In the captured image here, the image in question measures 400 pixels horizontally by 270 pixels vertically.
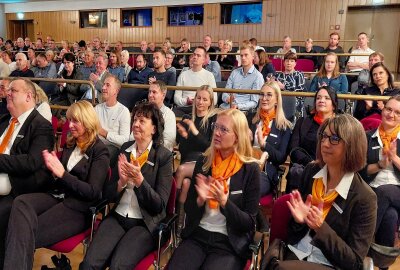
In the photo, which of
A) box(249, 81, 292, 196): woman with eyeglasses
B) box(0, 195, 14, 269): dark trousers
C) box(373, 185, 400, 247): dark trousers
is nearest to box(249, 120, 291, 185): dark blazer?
box(249, 81, 292, 196): woman with eyeglasses

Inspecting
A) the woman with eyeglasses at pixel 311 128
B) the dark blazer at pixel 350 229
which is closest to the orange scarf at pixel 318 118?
the woman with eyeglasses at pixel 311 128

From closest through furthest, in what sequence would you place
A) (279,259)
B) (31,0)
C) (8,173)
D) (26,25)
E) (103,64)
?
(279,259)
(8,173)
(103,64)
(31,0)
(26,25)

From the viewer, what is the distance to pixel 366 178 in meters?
2.42

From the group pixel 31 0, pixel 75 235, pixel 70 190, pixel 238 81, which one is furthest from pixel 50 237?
pixel 31 0

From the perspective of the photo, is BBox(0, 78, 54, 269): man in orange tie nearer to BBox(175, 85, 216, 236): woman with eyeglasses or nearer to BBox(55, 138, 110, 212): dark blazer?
BBox(55, 138, 110, 212): dark blazer

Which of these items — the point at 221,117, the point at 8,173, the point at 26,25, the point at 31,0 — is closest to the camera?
the point at 221,117

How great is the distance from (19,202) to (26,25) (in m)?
16.8

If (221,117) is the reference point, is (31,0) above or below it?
above

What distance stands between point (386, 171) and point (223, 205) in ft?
4.17

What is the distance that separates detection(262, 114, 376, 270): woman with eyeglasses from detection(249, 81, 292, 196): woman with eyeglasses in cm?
93

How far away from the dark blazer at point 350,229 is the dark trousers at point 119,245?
87cm

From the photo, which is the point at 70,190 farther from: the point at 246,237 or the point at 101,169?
the point at 246,237

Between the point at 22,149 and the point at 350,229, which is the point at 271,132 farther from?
the point at 22,149

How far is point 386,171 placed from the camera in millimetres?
2381
